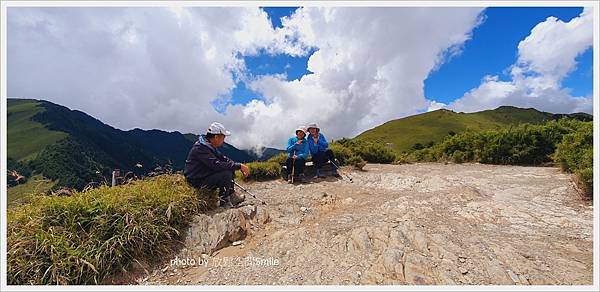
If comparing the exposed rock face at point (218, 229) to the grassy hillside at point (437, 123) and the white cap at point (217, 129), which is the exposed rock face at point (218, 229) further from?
the grassy hillside at point (437, 123)

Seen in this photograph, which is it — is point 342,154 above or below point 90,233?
above

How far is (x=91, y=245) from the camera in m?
4.09

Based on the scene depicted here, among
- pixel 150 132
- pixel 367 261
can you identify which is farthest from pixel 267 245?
pixel 150 132

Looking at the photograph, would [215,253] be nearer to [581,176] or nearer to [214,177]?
[214,177]

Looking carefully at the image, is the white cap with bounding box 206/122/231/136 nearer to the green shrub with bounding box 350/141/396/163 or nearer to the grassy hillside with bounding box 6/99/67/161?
the green shrub with bounding box 350/141/396/163

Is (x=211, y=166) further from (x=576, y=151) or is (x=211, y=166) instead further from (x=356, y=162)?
(x=576, y=151)

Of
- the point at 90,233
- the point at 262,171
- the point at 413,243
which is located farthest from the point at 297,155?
the point at 90,233

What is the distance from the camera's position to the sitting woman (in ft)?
32.7

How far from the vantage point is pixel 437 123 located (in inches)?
3698

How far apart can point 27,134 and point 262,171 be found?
152 meters

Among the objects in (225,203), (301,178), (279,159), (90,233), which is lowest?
(90,233)

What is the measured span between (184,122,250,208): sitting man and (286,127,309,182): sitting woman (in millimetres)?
3519

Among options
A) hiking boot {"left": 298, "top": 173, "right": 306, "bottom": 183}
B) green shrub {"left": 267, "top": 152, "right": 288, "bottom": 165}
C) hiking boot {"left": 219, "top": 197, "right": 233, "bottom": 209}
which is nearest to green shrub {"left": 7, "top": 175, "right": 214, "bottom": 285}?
hiking boot {"left": 219, "top": 197, "right": 233, "bottom": 209}

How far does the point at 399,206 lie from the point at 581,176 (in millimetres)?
4238
